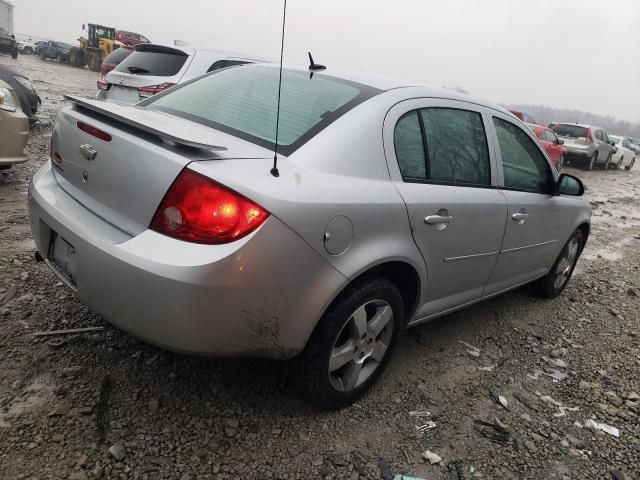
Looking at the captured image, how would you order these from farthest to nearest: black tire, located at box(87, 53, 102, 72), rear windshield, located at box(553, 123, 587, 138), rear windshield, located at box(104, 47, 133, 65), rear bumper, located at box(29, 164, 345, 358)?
1. black tire, located at box(87, 53, 102, 72)
2. rear windshield, located at box(553, 123, 587, 138)
3. rear windshield, located at box(104, 47, 133, 65)
4. rear bumper, located at box(29, 164, 345, 358)

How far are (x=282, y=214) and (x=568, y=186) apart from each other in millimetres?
2770

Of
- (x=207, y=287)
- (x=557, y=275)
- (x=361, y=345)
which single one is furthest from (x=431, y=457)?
(x=557, y=275)

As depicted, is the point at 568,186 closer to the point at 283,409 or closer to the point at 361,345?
the point at 361,345

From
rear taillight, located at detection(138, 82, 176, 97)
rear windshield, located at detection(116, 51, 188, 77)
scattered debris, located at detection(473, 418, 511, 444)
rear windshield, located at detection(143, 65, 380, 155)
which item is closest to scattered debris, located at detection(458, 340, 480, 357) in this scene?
scattered debris, located at detection(473, 418, 511, 444)

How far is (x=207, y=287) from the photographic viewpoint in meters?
1.73

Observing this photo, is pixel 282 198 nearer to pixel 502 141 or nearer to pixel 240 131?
pixel 240 131

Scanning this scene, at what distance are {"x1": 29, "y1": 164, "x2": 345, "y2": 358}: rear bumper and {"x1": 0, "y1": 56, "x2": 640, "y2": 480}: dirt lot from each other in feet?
1.54

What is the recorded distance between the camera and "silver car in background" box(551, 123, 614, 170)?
17078 mm

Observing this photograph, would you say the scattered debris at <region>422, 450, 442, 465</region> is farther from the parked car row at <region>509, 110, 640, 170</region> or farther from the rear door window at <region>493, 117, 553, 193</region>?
the parked car row at <region>509, 110, 640, 170</region>

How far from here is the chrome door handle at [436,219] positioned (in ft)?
7.99

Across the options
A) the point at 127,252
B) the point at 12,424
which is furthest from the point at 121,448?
the point at 127,252

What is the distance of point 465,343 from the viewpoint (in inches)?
133

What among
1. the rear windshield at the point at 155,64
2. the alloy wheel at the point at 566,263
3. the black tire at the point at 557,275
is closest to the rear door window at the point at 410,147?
the black tire at the point at 557,275

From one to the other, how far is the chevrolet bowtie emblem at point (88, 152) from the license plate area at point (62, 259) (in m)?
0.37
